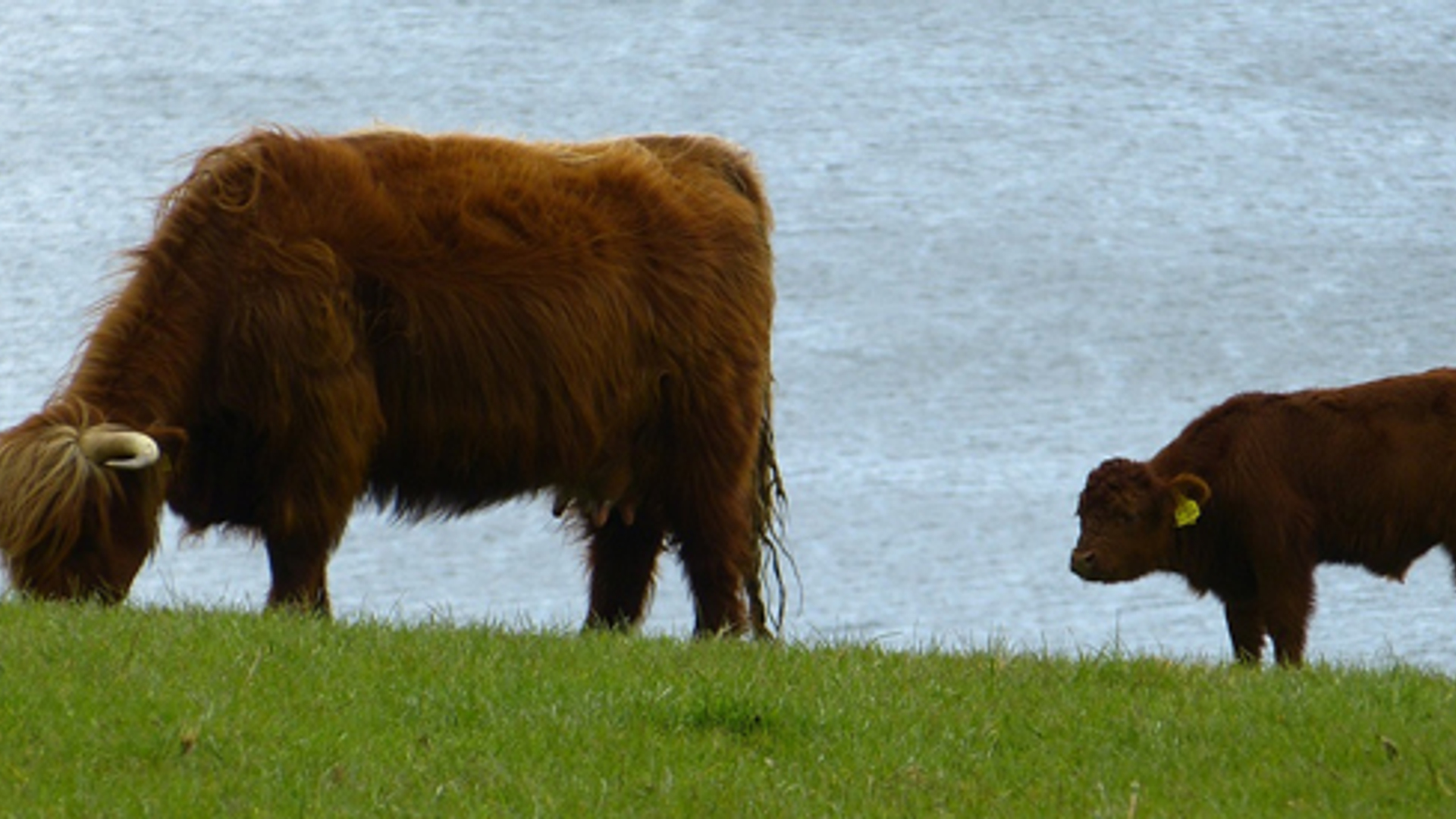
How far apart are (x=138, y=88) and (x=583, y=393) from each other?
26974 mm

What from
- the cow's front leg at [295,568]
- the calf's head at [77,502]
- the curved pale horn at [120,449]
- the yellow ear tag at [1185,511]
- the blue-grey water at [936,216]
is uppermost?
the curved pale horn at [120,449]

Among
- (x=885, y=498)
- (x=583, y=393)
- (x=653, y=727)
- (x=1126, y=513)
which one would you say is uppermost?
(x=653, y=727)

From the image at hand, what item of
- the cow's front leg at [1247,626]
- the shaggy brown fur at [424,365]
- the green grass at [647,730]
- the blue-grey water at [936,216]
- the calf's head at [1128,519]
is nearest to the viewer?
the green grass at [647,730]

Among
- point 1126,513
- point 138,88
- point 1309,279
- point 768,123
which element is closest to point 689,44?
point 768,123

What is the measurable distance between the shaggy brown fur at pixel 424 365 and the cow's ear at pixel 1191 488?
2500 millimetres

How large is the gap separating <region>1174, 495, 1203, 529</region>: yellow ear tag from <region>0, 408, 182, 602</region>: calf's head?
5.47 metres

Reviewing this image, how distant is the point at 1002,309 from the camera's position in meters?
29.0

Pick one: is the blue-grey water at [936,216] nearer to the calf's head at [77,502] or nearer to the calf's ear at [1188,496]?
the calf's ear at [1188,496]

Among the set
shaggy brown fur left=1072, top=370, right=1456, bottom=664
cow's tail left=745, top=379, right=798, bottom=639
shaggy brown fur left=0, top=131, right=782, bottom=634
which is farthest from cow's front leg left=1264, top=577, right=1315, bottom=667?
shaggy brown fur left=0, top=131, right=782, bottom=634

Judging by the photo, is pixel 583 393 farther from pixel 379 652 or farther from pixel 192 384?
pixel 379 652

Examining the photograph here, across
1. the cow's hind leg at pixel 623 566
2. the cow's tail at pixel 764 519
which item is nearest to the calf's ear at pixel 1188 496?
the cow's tail at pixel 764 519

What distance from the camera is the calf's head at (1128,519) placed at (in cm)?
1238

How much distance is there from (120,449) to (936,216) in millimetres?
23019

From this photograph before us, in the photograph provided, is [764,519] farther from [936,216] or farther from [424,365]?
[936,216]
